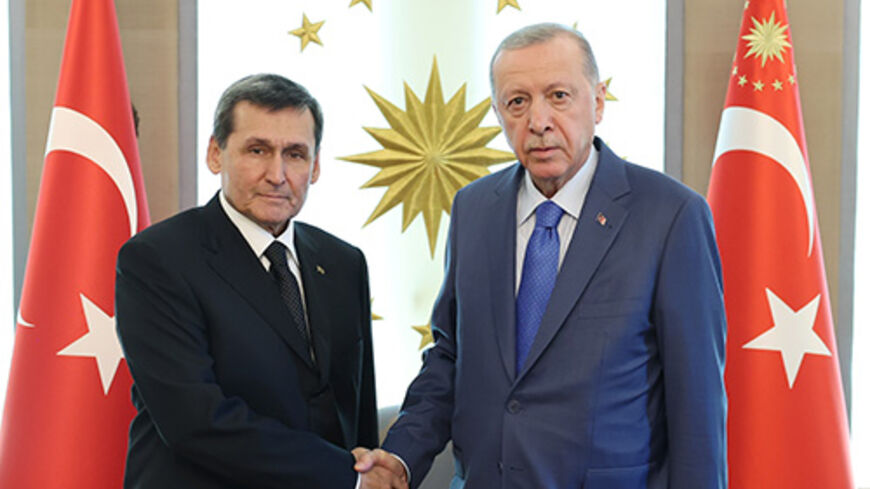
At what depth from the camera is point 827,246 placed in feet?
9.96

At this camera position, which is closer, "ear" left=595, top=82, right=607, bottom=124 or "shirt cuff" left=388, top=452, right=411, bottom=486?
"ear" left=595, top=82, right=607, bottom=124

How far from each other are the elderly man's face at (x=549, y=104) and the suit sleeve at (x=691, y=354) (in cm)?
28

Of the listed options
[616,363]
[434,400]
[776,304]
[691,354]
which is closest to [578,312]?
[616,363]

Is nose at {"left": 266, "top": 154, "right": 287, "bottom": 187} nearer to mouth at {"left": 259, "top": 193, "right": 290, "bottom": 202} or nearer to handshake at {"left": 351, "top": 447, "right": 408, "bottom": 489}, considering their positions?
mouth at {"left": 259, "top": 193, "right": 290, "bottom": 202}

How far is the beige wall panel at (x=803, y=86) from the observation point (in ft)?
9.87

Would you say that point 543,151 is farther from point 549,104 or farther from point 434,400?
point 434,400

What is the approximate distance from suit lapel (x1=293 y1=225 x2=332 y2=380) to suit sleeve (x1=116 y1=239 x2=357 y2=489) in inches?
7.3

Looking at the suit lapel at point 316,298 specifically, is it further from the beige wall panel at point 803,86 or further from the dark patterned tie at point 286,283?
the beige wall panel at point 803,86

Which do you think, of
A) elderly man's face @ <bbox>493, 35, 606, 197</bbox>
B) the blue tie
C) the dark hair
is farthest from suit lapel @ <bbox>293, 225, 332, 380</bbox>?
elderly man's face @ <bbox>493, 35, 606, 197</bbox>

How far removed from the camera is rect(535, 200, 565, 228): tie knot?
1.75 meters

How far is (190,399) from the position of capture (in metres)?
1.66

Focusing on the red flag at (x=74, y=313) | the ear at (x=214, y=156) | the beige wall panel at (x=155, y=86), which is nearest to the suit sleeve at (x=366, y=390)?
the ear at (x=214, y=156)

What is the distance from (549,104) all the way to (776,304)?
1284 mm

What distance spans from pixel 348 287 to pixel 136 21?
155cm
